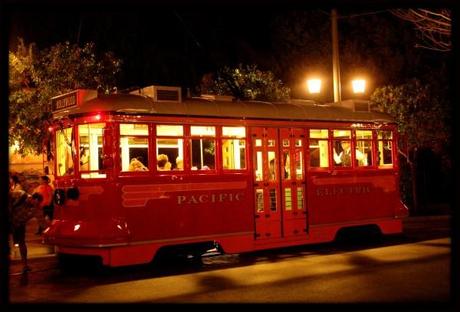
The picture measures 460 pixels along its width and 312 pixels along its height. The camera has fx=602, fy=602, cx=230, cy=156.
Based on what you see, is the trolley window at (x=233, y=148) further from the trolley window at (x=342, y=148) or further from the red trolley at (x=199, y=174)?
the trolley window at (x=342, y=148)

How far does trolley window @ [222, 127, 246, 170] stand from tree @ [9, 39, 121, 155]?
5.33 meters

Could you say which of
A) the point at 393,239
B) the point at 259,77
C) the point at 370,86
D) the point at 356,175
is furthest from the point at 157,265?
the point at 370,86

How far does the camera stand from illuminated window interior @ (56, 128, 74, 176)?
10.7 meters

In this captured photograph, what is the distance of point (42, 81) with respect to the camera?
15.3 meters

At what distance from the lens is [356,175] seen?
44.0ft

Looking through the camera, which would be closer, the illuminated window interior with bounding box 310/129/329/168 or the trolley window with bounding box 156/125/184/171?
the trolley window with bounding box 156/125/184/171

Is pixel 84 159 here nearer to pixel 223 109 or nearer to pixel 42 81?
pixel 223 109

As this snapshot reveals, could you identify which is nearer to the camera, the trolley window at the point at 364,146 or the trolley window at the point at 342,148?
the trolley window at the point at 342,148

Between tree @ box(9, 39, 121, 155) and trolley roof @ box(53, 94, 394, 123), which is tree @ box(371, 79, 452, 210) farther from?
tree @ box(9, 39, 121, 155)

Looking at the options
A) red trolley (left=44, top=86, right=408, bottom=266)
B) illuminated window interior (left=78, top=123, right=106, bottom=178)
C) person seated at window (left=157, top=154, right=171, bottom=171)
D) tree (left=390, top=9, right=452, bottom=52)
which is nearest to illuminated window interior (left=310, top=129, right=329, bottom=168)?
red trolley (left=44, top=86, right=408, bottom=266)

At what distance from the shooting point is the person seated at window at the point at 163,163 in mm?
10617

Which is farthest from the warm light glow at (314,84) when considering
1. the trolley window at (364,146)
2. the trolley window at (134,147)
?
the trolley window at (134,147)

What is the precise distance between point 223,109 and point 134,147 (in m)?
1.98

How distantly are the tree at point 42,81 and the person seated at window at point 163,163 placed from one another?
5544 mm
